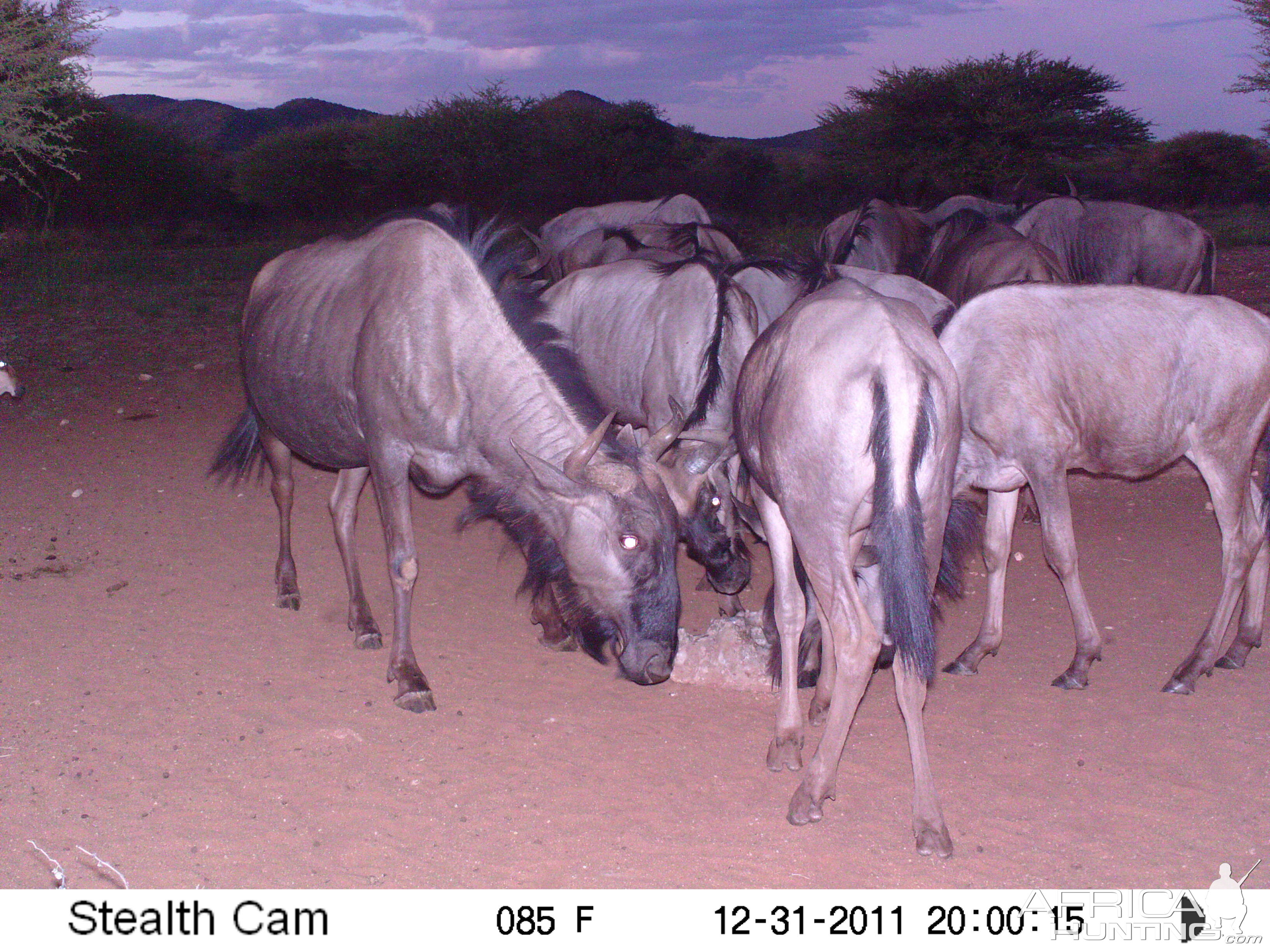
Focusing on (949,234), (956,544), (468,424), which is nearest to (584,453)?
(468,424)

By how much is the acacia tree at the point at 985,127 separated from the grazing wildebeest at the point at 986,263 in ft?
49.7

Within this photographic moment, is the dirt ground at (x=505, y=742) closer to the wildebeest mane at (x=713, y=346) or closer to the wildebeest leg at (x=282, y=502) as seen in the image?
the wildebeest leg at (x=282, y=502)

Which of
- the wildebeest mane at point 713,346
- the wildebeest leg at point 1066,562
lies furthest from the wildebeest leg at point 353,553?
the wildebeest leg at point 1066,562

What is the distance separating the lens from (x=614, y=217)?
41.7ft

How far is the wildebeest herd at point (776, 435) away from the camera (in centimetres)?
331

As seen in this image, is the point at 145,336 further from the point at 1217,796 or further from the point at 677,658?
the point at 1217,796

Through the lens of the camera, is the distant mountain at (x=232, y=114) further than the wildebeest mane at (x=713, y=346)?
Yes

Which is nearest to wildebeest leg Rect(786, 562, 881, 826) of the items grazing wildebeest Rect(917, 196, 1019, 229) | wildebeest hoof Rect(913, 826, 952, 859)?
wildebeest hoof Rect(913, 826, 952, 859)

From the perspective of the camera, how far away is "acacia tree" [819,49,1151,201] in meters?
23.3

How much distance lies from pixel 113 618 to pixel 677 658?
8.63ft

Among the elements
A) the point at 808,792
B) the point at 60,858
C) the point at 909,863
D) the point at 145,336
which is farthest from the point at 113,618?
the point at 145,336

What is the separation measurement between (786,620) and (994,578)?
4.37 feet

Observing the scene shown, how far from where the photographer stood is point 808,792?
3488 millimetres

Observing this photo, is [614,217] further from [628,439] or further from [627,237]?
[628,439]
